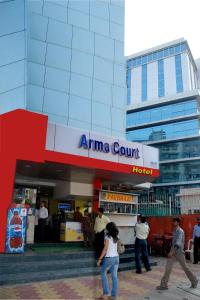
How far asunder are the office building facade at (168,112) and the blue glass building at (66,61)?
45.0m

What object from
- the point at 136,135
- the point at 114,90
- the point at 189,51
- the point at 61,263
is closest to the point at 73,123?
the point at 114,90

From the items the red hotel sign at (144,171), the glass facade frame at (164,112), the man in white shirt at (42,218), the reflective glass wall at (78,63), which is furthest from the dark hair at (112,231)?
the glass facade frame at (164,112)

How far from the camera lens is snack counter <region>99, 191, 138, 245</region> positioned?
14344 mm

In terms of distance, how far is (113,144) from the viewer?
1380cm

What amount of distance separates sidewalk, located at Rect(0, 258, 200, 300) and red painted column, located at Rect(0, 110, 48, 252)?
302 cm

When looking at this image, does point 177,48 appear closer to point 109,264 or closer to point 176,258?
point 176,258

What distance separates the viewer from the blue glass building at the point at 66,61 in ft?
52.7

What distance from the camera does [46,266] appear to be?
9430 millimetres

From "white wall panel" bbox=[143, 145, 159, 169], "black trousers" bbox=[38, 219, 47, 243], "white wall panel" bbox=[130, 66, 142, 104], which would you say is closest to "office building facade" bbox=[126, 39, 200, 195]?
"white wall panel" bbox=[130, 66, 142, 104]

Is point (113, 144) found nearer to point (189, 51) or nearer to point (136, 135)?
point (136, 135)

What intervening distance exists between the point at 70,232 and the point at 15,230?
430 centimetres

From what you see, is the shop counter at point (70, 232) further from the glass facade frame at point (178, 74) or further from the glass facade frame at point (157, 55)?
the glass facade frame at point (157, 55)

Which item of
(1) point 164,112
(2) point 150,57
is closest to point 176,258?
(1) point 164,112

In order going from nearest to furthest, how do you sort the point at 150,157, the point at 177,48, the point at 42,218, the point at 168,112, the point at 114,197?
the point at 42,218, the point at 114,197, the point at 150,157, the point at 168,112, the point at 177,48
